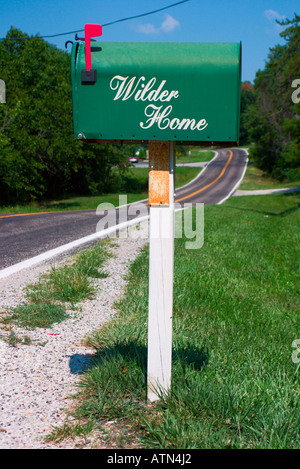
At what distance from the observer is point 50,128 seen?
26.2 m

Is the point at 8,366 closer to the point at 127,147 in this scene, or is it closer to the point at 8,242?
the point at 8,242

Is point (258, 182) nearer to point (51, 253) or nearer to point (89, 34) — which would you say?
point (51, 253)

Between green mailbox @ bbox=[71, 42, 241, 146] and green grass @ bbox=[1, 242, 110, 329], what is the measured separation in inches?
98.4

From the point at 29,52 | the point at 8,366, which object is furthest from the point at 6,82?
the point at 8,366

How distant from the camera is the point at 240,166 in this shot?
65.3m

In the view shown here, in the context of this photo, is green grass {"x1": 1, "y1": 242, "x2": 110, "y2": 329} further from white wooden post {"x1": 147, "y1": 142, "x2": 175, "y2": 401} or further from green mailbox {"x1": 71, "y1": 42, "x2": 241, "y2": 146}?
green mailbox {"x1": 71, "y1": 42, "x2": 241, "y2": 146}

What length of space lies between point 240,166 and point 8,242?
59388 mm

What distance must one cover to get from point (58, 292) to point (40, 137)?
22373 millimetres

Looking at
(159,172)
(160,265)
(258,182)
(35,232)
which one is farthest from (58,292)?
(258,182)

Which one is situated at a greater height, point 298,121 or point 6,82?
A: point 6,82

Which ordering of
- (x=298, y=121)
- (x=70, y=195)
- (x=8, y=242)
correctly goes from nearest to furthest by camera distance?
(x=8, y=242) → (x=298, y=121) → (x=70, y=195)

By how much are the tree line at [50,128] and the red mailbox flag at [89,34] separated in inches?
739

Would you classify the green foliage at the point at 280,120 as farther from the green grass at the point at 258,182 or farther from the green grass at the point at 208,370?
the green grass at the point at 208,370

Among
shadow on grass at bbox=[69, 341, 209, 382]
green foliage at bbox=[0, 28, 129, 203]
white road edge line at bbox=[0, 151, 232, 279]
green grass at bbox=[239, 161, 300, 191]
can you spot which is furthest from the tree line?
shadow on grass at bbox=[69, 341, 209, 382]
